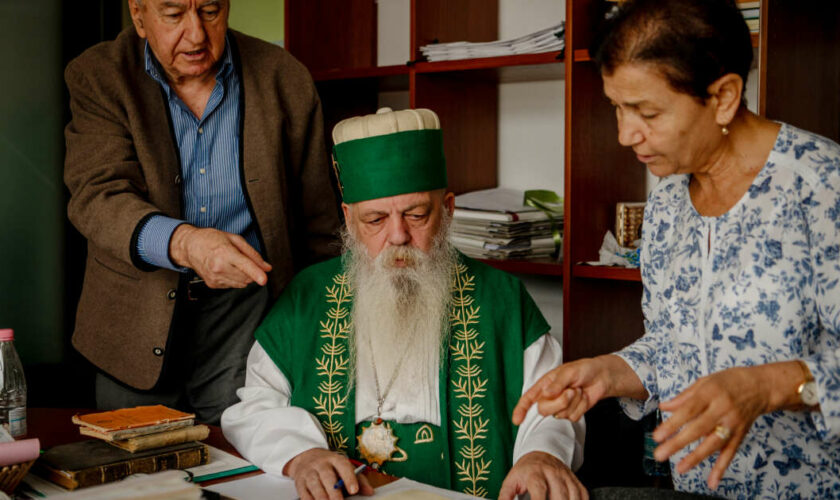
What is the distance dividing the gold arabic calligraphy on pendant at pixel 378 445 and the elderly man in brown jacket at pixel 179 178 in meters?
0.62

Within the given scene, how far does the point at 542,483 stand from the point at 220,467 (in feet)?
2.26

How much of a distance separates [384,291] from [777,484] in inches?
41.5

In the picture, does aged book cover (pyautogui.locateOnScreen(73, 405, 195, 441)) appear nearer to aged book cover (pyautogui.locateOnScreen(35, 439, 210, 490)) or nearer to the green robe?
aged book cover (pyautogui.locateOnScreen(35, 439, 210, 490))

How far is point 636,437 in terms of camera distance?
295 centimetres

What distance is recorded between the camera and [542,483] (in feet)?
5.88

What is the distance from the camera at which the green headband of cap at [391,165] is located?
2297 millimetres

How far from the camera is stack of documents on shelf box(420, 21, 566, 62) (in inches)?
121

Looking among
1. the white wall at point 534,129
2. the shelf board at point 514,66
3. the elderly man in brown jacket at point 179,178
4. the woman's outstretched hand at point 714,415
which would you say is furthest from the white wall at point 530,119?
the woman's outstretched hand at point 714,415

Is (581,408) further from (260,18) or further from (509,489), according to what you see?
(260,18)

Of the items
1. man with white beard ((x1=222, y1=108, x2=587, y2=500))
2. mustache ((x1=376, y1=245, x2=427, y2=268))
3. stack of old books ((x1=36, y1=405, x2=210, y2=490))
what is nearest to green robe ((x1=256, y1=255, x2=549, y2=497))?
man with white beard ((x1=222, y1=108, x2=587, y2=500))

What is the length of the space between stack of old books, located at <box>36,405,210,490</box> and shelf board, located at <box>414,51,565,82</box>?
5.94 feet

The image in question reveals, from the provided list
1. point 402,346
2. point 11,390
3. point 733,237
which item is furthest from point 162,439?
point 733,237

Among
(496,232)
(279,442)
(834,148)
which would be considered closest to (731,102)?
(834,148)

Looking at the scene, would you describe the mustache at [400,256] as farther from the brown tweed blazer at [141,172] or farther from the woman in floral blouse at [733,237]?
the woman in floral blouse at [733,237]
